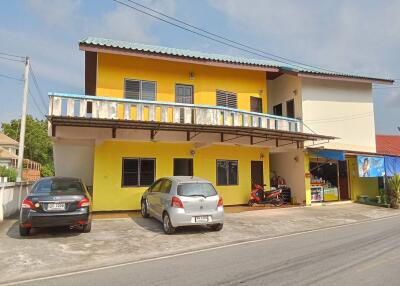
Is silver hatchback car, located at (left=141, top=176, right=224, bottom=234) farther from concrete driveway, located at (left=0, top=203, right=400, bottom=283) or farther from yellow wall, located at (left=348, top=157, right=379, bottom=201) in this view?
yellow wall, located at (left=348, top=157, right=379, bottom=201)

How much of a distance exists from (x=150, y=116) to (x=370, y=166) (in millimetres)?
13028

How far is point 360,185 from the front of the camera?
21.8 m

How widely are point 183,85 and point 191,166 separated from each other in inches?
156

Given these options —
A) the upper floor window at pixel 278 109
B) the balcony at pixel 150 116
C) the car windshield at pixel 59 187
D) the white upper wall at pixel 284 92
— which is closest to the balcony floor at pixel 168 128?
the balcony at pixel 150 116

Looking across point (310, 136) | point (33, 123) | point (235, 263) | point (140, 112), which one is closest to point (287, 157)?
point (310, 136)

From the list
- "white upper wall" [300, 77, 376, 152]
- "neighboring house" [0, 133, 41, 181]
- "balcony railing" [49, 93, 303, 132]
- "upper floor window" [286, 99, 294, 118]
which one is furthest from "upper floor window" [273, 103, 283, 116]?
"neighboring house" [0, 133, 41, 181]

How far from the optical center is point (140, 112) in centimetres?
1411

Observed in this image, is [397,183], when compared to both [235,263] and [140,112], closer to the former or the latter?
[140,112]

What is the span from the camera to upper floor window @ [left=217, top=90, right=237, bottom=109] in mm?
18084

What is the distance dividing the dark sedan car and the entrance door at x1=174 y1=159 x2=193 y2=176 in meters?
7.09

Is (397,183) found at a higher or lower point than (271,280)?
higher

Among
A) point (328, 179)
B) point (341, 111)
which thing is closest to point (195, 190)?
point (328, 179)

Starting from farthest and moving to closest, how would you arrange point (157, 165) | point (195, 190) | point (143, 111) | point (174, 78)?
point (174, 78) < point (157, 165) < point (143, 111) < point (195, 190)

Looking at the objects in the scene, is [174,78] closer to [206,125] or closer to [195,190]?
[206,125]
